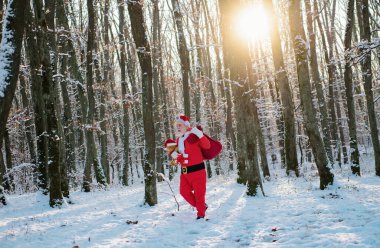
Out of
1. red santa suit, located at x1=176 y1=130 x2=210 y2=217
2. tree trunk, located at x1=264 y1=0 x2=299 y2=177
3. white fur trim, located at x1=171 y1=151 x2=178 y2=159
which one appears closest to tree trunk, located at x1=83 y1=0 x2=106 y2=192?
tree trunk, located at x1=264 y1=0 x2=299 y2=177

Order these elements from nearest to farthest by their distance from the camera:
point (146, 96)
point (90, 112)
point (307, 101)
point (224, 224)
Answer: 1. point (224, 224)
2. point (146, 96)
3. point (307, 101)
4. point (90, 112)

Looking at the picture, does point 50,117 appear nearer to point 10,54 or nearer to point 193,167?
point 10,54

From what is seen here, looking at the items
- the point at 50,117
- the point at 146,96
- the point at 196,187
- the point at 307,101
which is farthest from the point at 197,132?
the point at 50,117

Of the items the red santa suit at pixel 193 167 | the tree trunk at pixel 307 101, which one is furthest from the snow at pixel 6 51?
the tree trunk at pixel 307 101

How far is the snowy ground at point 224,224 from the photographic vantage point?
4.42m

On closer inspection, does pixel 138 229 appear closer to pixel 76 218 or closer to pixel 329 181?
pixel 76 218

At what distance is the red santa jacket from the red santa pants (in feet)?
0.74

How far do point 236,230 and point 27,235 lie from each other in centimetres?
341

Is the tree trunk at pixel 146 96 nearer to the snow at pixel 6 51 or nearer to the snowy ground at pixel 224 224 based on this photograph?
the snowy ground at pixel 224 224

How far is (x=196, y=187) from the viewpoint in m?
6.12

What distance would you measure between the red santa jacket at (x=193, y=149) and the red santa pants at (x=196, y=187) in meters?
0.22

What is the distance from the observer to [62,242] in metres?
4.88

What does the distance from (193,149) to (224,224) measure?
1.52 metres

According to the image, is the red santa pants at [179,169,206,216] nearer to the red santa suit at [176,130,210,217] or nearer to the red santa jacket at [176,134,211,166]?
the red santa suit at [176,130,210,217]
